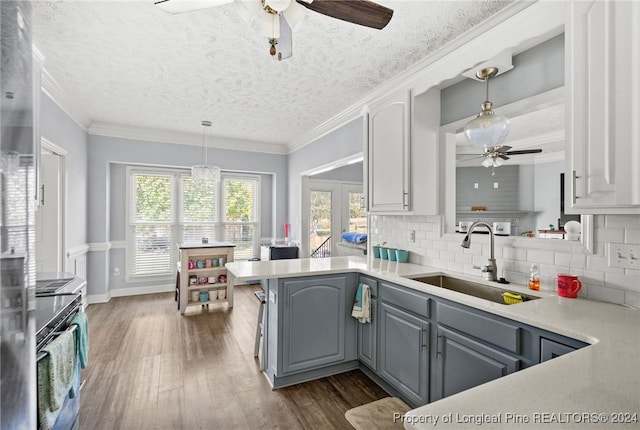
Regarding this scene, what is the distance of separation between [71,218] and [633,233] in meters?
5.36

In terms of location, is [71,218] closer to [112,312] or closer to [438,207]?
[112,312]

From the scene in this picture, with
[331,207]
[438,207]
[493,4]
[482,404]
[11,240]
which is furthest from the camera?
[331,207]

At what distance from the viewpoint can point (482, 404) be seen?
0.76 m

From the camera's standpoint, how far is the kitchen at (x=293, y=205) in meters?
1.72

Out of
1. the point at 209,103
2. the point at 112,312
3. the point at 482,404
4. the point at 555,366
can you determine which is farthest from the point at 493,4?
the point at 112,312

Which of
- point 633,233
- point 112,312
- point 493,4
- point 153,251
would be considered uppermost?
point 493,4

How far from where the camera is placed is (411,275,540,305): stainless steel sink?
206 cm

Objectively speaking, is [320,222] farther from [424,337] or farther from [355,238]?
[424,337]

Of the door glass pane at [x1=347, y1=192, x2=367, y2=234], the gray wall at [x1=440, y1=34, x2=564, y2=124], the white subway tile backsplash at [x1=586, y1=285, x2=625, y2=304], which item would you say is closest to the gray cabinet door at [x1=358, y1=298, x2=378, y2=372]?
the white subway tile backsplash at [x1=586, y1=285, x2=625, y2=304]

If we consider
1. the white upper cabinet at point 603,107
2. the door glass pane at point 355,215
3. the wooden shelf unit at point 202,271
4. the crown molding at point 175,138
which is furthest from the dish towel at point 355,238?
the white upper cabinet at point 603,107

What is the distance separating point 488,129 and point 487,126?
0.07 feet

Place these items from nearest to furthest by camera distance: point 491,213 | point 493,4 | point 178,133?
point 493,4, point 491,213, point 178,133

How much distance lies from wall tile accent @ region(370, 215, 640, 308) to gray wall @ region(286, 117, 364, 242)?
1.32 meters

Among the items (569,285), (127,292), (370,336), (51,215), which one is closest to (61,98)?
(51,215)
